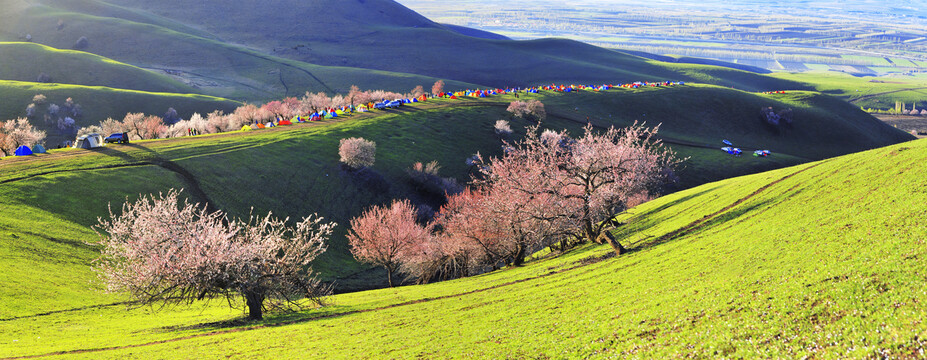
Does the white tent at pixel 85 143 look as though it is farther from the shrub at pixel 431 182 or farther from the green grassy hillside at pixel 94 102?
the green grassy hillside at pixel 94 102

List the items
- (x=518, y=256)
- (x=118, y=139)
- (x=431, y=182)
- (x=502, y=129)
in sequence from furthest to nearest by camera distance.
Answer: (x=502, y=129), (x=431, y=182), (x=118, y=139), (x=518, y=256)

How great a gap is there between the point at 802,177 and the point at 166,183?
76411mm

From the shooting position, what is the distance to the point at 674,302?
23.6 m

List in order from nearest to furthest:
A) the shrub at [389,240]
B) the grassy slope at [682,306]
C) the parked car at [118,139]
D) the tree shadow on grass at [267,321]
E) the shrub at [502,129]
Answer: the grassy slope at [682,306], the tree shadow on grass at [267,321], the shrub at [389,240], the parked car at [118,139], the shrub at [502,129]

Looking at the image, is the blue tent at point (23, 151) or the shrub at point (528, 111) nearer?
the blue tent at point (23, 151)

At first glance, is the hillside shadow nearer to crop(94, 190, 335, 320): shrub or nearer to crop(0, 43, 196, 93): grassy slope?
crop(94, 190, 335, 320): shrub

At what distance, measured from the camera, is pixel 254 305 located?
3747cm

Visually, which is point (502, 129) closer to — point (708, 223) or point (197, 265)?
point (708, 223)

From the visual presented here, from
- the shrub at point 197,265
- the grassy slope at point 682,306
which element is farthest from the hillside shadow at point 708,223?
the shrub at point 197,265

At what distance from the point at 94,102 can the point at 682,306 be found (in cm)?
18355

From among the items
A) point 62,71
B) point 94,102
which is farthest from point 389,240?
point 62,71

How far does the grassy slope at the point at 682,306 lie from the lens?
57.7 ft

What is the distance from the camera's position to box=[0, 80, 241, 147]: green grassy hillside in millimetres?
141250

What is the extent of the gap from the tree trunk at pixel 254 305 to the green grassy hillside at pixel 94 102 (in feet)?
437
